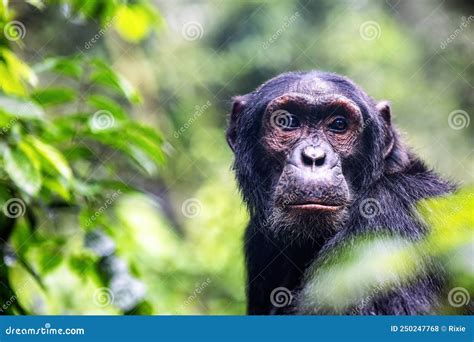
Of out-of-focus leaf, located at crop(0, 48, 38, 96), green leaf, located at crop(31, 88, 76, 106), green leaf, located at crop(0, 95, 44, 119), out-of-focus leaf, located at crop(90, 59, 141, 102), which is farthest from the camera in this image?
green leaf, located at crop(31, 88, 76, 106)

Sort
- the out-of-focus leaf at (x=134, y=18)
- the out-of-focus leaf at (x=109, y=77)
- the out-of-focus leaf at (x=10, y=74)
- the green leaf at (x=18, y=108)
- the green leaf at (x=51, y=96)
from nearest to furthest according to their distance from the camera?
the green leaf at (x=18, y=108)
the out-of-focus leaf at (x=10, y=74)
the out-of-focus leaf at (x=109, y=77)
the green leaf at (x=51, y=96)
the out-of-focus leaf at (x=134, y=18)

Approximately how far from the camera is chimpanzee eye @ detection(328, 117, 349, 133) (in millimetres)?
2107

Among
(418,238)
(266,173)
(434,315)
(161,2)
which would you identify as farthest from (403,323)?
(161,2)

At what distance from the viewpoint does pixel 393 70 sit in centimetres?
255

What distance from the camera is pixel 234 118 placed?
→ 240 cm

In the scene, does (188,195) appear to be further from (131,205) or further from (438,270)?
(438,270)
